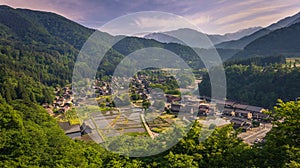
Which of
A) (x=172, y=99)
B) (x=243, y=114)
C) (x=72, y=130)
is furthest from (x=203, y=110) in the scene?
(x=72, y=130)

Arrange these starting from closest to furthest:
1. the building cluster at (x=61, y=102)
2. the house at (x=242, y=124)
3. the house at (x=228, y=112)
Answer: the house at (x=242, y=124), the house at (x=228, y=112), the building cluster at (x=61, y=102)

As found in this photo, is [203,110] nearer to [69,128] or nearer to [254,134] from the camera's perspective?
[254,134]

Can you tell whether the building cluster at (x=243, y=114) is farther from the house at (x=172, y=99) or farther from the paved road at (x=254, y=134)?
the house at (x=172, y=99)

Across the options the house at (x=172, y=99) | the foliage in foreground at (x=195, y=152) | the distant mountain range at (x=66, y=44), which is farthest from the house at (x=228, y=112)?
the foliage in foreground at (x=195, y=152)

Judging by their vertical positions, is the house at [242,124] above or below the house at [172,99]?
below

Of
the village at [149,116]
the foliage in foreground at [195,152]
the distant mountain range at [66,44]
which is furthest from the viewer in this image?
the distant mountain range at [66,44]

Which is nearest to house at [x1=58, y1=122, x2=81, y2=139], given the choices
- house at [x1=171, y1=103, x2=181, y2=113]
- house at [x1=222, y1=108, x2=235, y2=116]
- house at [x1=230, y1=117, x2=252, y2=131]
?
house at [x1=171, y1=103, x2=181, y2=113]

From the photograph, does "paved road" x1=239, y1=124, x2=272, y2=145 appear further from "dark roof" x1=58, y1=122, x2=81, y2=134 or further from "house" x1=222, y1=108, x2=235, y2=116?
"dark roof" x1=58, y1=122, x2=81, y2=134

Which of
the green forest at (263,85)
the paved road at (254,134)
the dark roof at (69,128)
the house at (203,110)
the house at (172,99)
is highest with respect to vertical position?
the green forest at (263,85)
